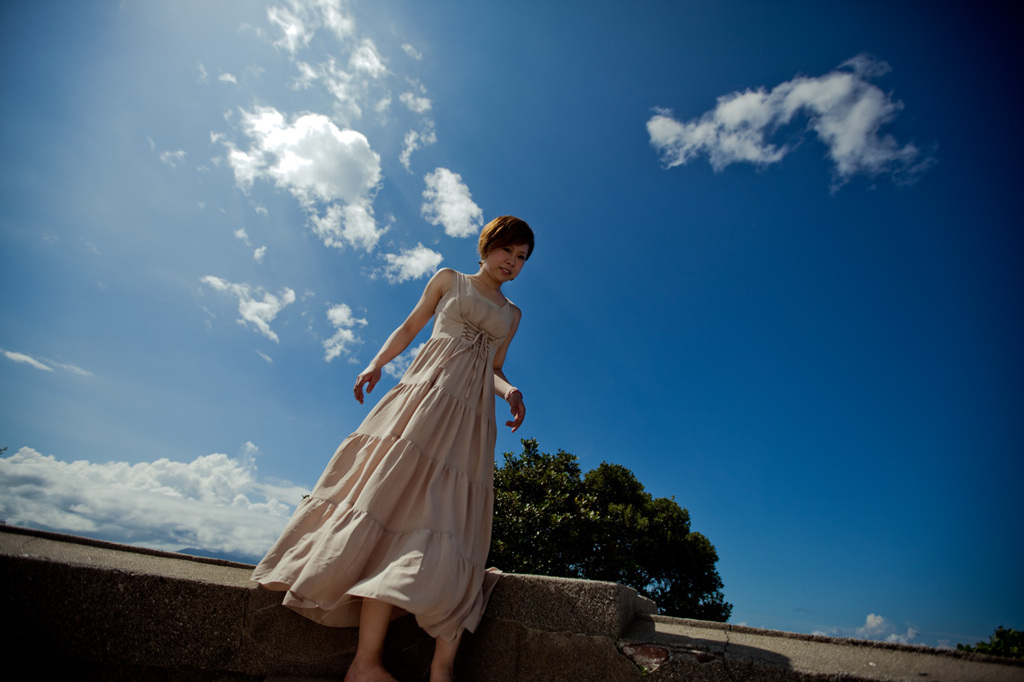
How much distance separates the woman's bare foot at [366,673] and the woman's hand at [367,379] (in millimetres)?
1366

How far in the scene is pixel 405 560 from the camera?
194 cm

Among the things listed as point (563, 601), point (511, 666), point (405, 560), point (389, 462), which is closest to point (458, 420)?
point (389, 462)

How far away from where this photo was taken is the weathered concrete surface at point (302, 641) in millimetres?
1901

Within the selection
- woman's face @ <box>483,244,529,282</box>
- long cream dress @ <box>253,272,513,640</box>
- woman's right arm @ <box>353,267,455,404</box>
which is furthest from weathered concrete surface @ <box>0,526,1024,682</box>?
woman's face @ <box>483,244,529,282</box>

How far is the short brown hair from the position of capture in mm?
3029

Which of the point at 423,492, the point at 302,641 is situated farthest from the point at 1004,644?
the point at 302,641

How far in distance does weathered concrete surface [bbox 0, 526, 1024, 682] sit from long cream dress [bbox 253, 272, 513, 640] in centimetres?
20

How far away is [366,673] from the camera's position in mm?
1890

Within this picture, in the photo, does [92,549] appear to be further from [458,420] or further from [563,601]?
[563,601]

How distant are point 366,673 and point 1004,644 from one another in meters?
4.27

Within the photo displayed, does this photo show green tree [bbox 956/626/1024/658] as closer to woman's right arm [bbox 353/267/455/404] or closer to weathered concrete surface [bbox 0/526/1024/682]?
weathered concrete surface [bbox 0/526/1024/682]

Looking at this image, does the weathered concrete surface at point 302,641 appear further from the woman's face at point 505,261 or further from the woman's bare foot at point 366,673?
the woman's face at point 505,261

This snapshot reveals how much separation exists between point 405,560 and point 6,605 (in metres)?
1.63

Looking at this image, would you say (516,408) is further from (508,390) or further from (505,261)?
(505,261)
